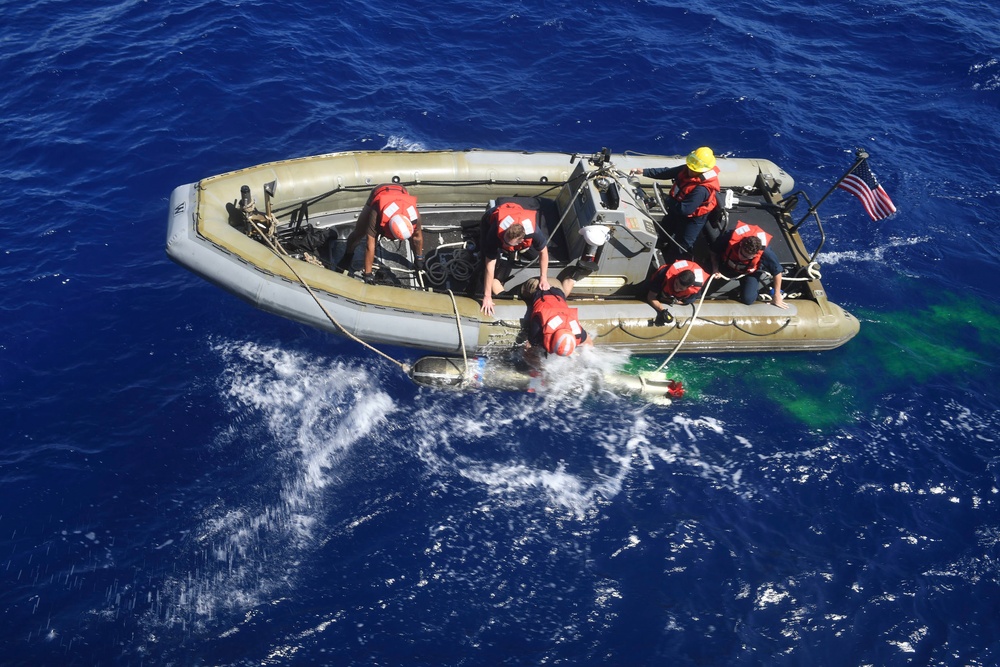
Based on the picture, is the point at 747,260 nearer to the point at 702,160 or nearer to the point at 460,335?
the point at 702,160

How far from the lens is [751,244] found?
10.2 metres

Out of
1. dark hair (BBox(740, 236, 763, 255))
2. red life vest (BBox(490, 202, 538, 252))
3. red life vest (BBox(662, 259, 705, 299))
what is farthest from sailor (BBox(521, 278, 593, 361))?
dark hair (BBox(740, 236, 763, 255))

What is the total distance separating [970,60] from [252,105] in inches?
758

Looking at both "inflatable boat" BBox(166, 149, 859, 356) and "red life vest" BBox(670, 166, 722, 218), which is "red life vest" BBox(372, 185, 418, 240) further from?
"red life vest" BBox(670, 166, 722, 218)

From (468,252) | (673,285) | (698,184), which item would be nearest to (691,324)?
(673,285)

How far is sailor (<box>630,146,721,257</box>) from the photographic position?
10.5 metres

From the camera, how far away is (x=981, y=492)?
9914 millimetres

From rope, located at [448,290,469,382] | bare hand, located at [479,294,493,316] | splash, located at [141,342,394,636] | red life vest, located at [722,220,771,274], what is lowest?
splash, located at [141,342,394,636]

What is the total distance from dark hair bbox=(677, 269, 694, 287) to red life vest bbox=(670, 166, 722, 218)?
1.12 meters

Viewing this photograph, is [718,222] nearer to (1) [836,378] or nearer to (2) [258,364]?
(1) [836,378]

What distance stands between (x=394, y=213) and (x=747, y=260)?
17.7 feet

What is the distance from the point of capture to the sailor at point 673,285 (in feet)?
33.6

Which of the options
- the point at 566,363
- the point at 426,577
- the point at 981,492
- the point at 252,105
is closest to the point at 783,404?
the point at 981,492

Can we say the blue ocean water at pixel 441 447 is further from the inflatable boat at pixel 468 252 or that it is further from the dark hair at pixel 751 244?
the dark hair at pixel 751 244
